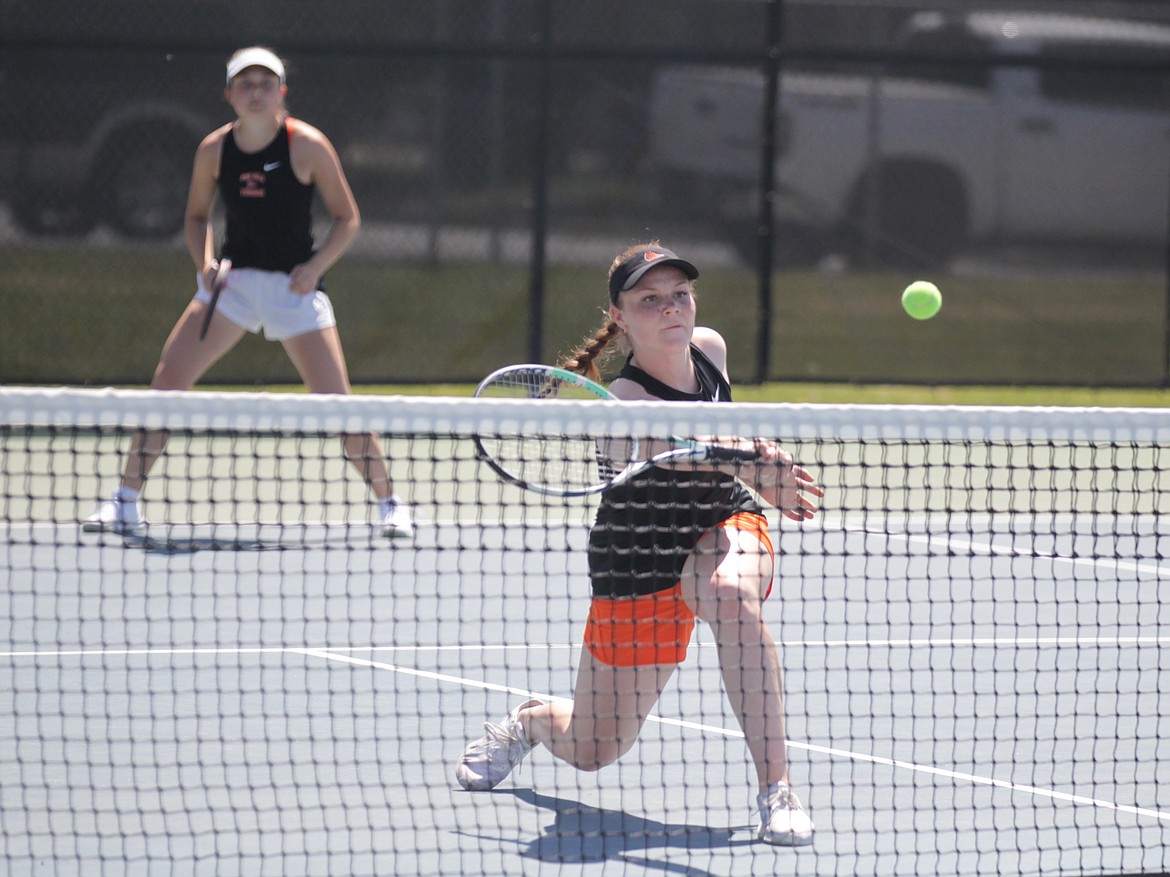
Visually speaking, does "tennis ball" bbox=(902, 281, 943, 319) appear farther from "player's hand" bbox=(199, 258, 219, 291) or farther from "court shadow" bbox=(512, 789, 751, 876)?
"court shadow" bbox=(512, 789, 751, 876)

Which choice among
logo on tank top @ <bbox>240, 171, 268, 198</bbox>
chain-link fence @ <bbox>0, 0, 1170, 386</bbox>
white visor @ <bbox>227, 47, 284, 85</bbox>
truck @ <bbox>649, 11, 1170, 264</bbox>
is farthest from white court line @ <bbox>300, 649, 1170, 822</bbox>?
truck @ <bbox>649, 11, 1170, 264</bbox>

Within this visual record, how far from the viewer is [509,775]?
137 inches

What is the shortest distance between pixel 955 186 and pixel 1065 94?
76 centimetres

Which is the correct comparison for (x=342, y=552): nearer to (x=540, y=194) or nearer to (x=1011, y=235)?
(x=540, y=194)

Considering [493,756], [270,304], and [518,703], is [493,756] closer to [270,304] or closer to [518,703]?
[518,703]

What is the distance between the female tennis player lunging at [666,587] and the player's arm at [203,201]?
2.57 metres

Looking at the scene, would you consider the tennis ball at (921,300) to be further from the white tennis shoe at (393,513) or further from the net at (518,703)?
the white tennis shoe at (393,513)

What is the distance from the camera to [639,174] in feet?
27.8

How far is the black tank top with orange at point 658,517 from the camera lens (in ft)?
10.6

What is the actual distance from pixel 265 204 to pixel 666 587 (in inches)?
114

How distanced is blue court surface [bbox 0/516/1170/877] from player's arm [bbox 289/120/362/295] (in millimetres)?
953

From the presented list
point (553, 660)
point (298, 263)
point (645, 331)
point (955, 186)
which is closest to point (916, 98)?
point (955, 186)

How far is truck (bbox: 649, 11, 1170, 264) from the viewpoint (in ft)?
28.0

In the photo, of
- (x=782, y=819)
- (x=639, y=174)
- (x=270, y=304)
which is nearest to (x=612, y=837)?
(x=782, y=819)
